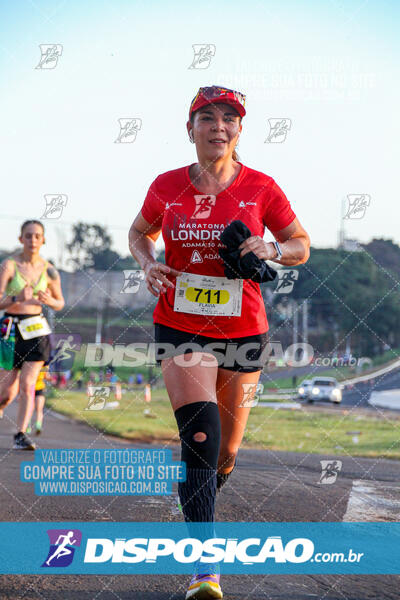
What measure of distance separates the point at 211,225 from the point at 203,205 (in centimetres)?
11

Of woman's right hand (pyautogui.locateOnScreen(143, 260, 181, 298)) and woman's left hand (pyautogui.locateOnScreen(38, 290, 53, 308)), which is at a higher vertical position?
woman's right hand (pyautogui.locateOnScreen(143, 260, 181, 298))

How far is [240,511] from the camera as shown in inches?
185

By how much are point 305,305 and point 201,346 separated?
3891 centimetres

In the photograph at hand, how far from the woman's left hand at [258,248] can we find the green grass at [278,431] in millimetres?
7418

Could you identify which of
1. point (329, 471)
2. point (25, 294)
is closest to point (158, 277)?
point (329, 471)

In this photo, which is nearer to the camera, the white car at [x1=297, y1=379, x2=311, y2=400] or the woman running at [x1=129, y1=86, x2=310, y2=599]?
the woman running at [x1=129, y1=86, x2=310, y2=599]

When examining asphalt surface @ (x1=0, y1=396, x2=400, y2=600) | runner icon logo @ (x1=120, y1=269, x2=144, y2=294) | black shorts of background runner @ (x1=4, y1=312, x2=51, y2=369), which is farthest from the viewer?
black shorts of background runner @ (x1=4, y1=312, x2=51, y2=369)

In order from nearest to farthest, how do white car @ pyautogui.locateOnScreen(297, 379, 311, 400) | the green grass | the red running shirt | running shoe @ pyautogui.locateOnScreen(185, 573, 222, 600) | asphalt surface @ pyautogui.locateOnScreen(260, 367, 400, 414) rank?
running shoe @ pyautogui.locateOnScreen(185, 573, 222, 600) → the red running shirt → the green grass → white car @ pyautogui.locateOnScreen(297, 379, 311, 400) → asphalt surface @ pyautogui.locateOnScreen(260, 367, 400, 414)

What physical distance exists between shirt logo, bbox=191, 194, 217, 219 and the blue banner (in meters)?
1.41

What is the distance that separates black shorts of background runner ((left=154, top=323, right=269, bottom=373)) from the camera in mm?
3539

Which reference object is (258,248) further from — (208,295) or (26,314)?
(26,314)

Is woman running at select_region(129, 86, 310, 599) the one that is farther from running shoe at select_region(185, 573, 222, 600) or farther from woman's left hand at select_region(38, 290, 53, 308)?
woman's left hand at select_region(38, 290, 53, 308)

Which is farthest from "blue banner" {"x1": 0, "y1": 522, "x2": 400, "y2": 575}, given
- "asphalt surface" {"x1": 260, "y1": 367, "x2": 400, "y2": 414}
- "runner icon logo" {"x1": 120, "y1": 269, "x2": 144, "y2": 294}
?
"asphalt surface" {"x1": 260, "y1": 367, "x2": 400, "y2": 414}

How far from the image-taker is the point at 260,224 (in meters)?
3.75
